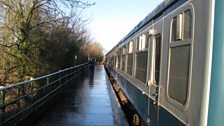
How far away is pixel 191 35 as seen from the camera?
137 inches

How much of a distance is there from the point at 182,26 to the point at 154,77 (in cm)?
198

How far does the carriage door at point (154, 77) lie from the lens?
531 centimetres

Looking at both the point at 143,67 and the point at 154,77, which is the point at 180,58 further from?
the point at 143,67

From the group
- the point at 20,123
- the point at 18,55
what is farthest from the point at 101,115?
the point at 18,55

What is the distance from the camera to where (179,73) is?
3.99 m

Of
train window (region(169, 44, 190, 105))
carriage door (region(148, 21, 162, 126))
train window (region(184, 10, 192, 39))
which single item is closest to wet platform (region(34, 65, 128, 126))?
carriage door (region(148, 21, 162, 126))

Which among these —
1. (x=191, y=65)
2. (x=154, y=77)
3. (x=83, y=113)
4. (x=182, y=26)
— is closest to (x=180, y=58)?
(x=182, y=26)

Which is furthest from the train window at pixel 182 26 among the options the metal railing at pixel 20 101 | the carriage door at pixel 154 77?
the metal railing at pixel 20 101

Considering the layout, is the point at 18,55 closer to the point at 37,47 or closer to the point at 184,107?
the point at 37,47

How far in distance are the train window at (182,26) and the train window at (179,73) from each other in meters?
0.12

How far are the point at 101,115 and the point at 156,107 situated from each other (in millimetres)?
5067

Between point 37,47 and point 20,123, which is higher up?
point 37,47

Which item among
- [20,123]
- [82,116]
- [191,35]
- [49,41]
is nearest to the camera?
[191,35]

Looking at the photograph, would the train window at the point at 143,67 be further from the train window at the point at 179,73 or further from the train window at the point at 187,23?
the train window at the point at 187,23
